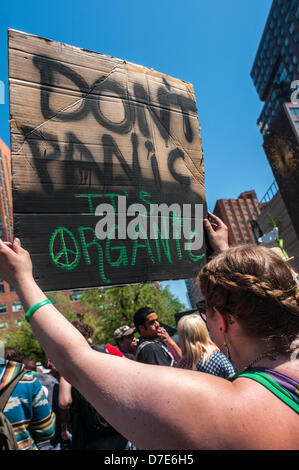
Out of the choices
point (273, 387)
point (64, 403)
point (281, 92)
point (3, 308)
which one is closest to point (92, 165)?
point (273, 387)

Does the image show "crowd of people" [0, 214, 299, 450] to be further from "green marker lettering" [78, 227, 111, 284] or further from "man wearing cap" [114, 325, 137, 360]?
"man wearing cap" [114, 325, 137, 360]

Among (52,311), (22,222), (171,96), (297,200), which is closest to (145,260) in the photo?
(22,222)

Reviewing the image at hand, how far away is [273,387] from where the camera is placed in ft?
2.91

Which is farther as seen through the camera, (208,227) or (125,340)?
(125,340)

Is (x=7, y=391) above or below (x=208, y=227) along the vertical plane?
below

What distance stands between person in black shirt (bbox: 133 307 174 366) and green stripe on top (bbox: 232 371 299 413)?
2.41m

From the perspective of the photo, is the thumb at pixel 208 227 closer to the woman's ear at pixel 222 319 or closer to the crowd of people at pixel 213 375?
the crowd of people at pixel 213 375

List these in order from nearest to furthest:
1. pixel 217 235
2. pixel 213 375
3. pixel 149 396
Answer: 1. pixel 149 396
2. pixel 213 375
3. pixel 217 235

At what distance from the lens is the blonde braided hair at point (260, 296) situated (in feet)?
3.48

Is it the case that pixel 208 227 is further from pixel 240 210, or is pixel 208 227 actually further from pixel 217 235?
pixel 240 210

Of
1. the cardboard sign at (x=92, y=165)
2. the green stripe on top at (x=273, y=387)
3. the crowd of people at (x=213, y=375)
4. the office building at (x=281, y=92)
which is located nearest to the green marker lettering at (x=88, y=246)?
the cardboard sign at (x=92, y=165)

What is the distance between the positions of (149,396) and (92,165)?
65.1 inches

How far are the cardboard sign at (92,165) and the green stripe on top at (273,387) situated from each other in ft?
4.02
